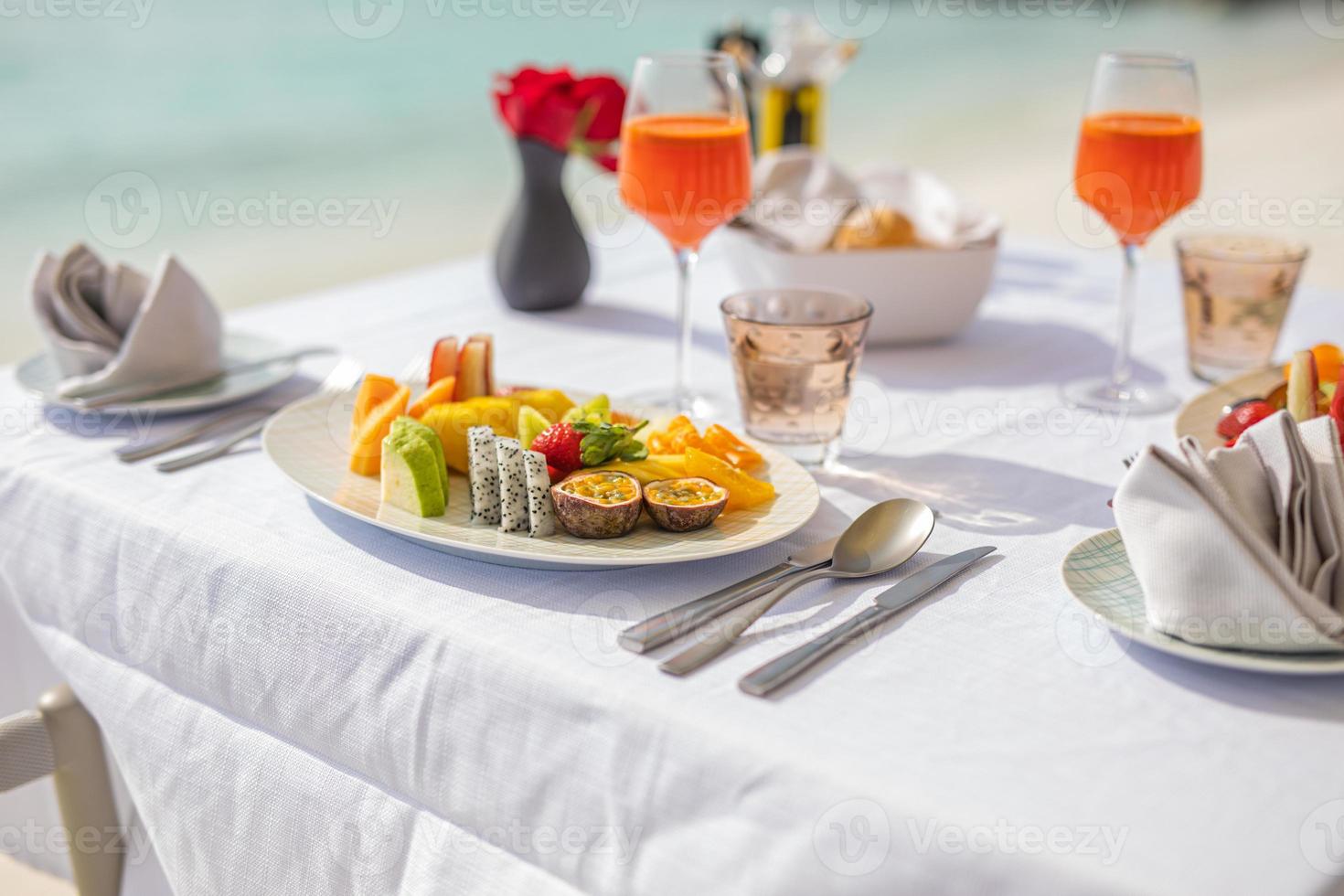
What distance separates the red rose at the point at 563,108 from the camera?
1.52 meters

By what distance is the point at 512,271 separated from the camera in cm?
156

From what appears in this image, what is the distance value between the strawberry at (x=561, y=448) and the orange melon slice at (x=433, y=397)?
→ 16 centimetres

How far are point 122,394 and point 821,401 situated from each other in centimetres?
67

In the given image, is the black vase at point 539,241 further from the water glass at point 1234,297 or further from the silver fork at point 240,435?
the water glass at point 1234,297

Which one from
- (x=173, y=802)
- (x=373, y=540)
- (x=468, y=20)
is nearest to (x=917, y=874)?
(x=373, y=540)
